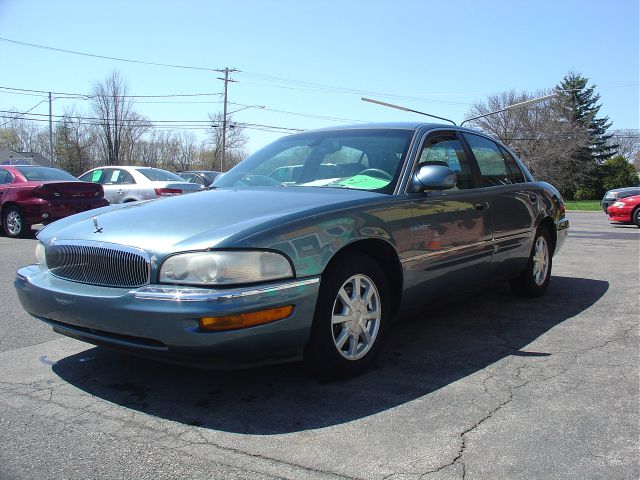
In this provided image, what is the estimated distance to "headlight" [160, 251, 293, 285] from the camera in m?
2.90

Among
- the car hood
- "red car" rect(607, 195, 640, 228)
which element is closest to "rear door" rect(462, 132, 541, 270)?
the car hood

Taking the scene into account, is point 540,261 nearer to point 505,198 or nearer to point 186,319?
point 505,198

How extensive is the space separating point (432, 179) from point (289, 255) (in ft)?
4.63

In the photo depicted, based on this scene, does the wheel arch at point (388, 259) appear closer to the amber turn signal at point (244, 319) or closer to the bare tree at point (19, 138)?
the amber turn signal at point (244, 319)

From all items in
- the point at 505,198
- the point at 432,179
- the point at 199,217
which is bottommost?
the point at 199,217

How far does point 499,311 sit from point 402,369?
2.03 metres

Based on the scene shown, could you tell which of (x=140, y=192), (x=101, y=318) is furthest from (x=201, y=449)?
(x=140, y=192)

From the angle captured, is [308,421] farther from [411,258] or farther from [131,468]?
[411,258]

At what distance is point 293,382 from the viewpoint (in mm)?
3521

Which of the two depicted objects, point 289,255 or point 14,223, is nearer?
point 289,255

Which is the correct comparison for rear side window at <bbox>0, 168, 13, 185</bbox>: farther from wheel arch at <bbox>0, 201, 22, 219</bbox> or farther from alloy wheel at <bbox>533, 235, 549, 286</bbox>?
alloy wheel at <bbox>533, 235, 549, 286</bbox>

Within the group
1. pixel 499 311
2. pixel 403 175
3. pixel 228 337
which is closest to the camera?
pixel 228 337

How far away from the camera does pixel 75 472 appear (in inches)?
96.1

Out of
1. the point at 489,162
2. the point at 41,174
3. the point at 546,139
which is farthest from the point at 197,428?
the point at 546,139
